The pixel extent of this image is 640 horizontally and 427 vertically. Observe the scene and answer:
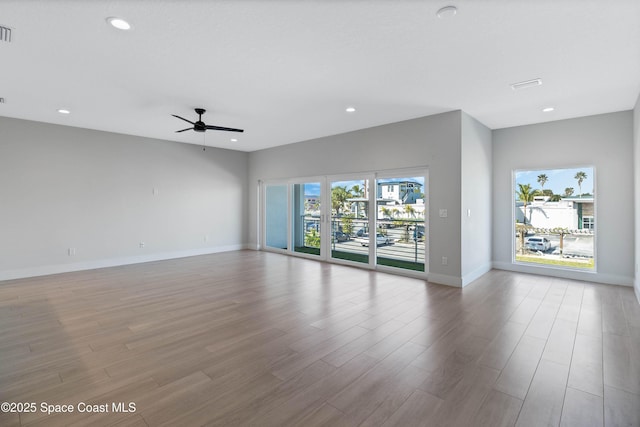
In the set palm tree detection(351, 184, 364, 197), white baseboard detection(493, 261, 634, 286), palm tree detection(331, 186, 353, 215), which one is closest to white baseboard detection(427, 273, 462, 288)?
white baseboard detection(493, 261, 634, 286)

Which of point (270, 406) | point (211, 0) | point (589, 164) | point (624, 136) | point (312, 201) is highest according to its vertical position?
point (211, 0)

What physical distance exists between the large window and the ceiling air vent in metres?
7.39

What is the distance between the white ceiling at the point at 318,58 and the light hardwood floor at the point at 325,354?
2812 millimetres

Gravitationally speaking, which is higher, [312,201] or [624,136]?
[624,136]

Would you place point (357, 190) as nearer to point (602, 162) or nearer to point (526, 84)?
point (526, 84)

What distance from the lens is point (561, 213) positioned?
218 inches

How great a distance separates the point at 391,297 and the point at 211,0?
3878 millimetres

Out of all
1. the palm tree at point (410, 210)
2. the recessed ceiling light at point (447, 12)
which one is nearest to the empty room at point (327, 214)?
the recessed ceiling light at point (447, 12)

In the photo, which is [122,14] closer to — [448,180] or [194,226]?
[448,180]

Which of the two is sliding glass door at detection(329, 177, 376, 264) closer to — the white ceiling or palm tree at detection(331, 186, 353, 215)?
palm tree at detection(331, 186, 353, 215)

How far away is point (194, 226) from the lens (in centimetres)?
766

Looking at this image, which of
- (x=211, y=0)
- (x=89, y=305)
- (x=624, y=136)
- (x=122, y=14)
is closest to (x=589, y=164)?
(x=624, y=136)

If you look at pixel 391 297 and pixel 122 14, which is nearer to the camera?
pixel 122 14

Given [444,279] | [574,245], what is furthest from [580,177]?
[444,279]
